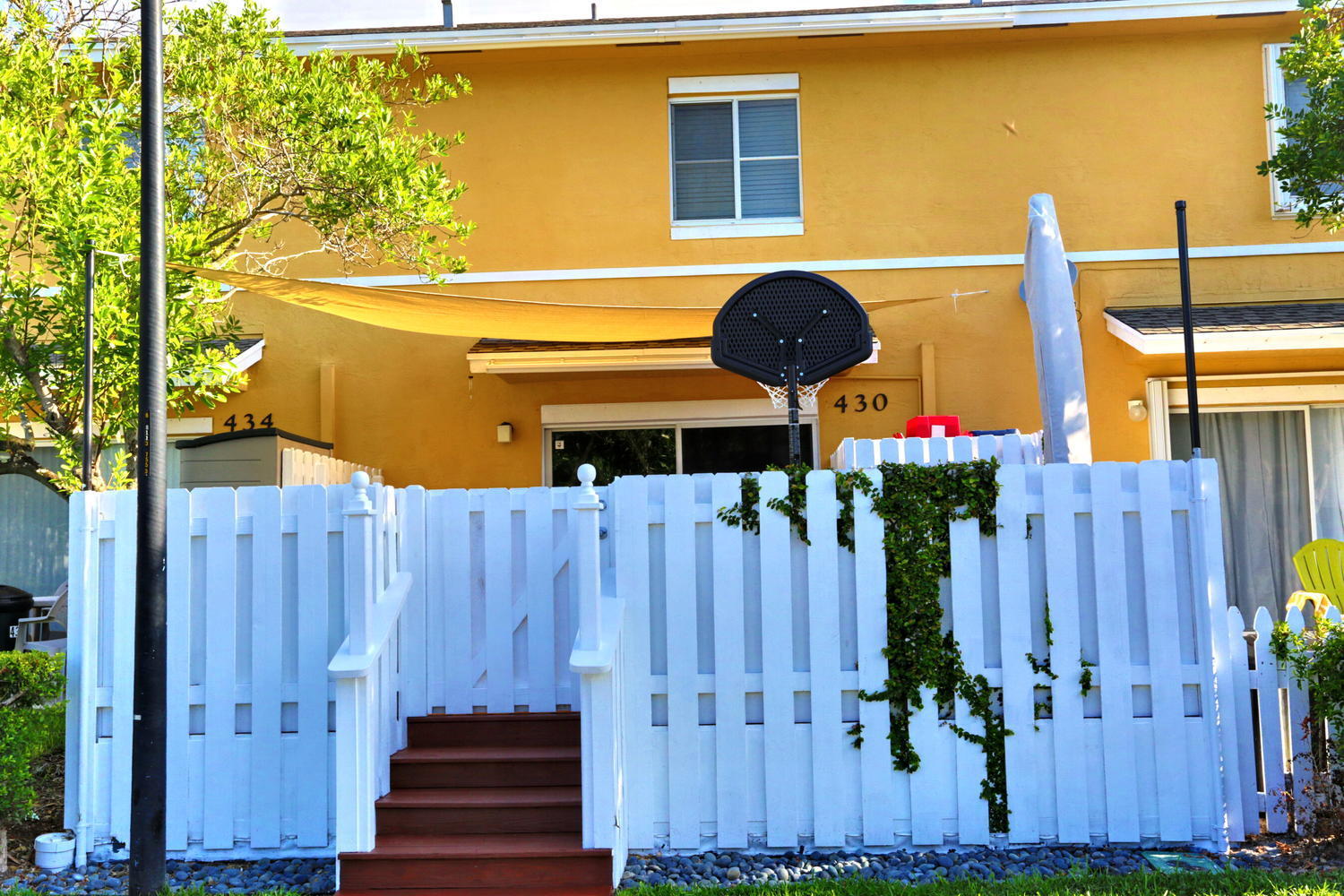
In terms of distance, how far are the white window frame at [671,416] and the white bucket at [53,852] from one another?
19.1ft

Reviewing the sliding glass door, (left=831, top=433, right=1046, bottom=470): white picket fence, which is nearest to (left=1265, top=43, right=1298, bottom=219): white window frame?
the sliding glass door

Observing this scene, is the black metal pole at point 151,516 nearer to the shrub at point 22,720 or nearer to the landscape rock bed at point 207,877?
the landscape rock bed at point 207,877

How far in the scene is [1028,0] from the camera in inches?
422

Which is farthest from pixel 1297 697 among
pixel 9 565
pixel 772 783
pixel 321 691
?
pixel 9 565

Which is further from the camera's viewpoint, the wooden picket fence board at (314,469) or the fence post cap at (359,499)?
the wooden picket fence board at (314,469)

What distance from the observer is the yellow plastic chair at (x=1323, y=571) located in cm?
802

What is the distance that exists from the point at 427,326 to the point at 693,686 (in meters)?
4.40

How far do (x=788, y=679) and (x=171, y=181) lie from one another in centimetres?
586

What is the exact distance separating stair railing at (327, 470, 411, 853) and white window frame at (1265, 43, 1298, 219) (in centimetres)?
897

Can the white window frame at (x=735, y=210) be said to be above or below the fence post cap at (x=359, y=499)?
above

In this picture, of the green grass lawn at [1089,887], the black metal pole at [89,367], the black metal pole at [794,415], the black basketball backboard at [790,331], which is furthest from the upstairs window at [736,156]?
the green grass lawn at [1089,887]

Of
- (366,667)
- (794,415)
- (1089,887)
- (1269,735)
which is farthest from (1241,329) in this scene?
(366,667)

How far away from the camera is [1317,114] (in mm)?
7938

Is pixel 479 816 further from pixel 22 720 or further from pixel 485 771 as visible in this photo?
pixel 22 720
